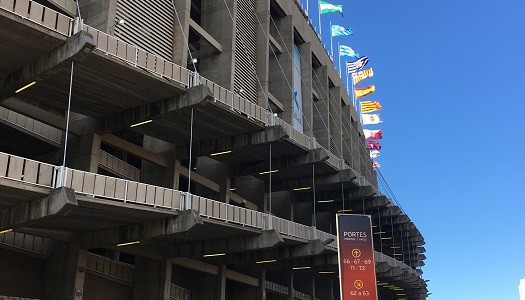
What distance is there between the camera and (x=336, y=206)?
179 ft

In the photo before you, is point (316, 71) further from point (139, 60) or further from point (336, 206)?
point (139, 60)

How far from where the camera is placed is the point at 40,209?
19547mm

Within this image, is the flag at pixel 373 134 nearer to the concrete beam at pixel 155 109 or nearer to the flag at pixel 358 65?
the flag at pixel 358 65

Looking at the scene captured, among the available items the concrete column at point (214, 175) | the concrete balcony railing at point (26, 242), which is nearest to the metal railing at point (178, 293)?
the concrete column at point (214, 175)

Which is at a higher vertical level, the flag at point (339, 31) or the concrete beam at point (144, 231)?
the flag at point (339, 31)

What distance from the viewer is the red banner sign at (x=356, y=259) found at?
20.7 meters

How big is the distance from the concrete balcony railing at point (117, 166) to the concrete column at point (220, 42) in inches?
364

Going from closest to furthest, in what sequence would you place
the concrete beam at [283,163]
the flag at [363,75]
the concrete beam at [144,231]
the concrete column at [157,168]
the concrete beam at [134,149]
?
the concrete beam at [144,231] → the concrete beam at [134,149] → the concrete column at [157,168] → the concrete beam at [283,163] → the flag at [363,75]

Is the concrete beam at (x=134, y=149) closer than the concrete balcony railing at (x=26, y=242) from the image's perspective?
No

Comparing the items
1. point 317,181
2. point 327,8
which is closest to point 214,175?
point 317,181

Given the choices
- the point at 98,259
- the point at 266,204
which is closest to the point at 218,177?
the point at 266,204

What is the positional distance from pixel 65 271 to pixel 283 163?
17586 mm

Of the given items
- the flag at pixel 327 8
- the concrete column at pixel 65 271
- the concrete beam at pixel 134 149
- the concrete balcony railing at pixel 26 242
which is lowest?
the concrete column at pixel 65 271

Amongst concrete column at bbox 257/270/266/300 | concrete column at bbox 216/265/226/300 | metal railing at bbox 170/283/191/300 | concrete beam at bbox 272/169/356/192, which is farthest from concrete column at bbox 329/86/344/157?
metal railing at bbox 170/283/191/300
